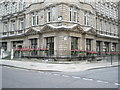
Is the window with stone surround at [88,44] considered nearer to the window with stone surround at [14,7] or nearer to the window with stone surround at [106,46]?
the window with stone surround at [106,46]

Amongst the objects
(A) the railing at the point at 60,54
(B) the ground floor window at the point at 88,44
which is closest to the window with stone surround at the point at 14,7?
(A) the railing at the point at 60,54

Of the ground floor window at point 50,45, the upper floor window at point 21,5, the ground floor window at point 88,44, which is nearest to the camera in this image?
the ground floor window at point 50,45

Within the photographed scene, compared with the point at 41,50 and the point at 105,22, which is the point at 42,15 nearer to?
the point at 41,50

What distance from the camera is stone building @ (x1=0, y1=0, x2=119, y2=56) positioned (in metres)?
20.7

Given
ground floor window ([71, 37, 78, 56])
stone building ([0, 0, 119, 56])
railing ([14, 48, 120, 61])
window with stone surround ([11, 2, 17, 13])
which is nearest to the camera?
railing ([14, 48, 120, 61])

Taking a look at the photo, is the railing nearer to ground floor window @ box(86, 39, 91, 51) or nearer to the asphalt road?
ground floor window @ box(86, 39, 91, 51)

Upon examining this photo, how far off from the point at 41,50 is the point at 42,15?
563 cm

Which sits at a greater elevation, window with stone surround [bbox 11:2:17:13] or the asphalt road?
window with stone surround [bbox 11:2:17:13]

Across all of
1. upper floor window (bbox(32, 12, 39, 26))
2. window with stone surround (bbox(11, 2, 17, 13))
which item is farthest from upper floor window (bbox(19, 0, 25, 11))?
upper floor window (bbox(32, 12, 39, 26))

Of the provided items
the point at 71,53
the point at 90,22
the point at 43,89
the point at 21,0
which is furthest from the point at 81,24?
the point at 43,89

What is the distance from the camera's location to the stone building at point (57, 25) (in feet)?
67.8

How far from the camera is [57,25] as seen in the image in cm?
2089

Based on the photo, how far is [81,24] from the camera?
23.0 meters

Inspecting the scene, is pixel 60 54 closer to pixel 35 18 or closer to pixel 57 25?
pixel 57 25
